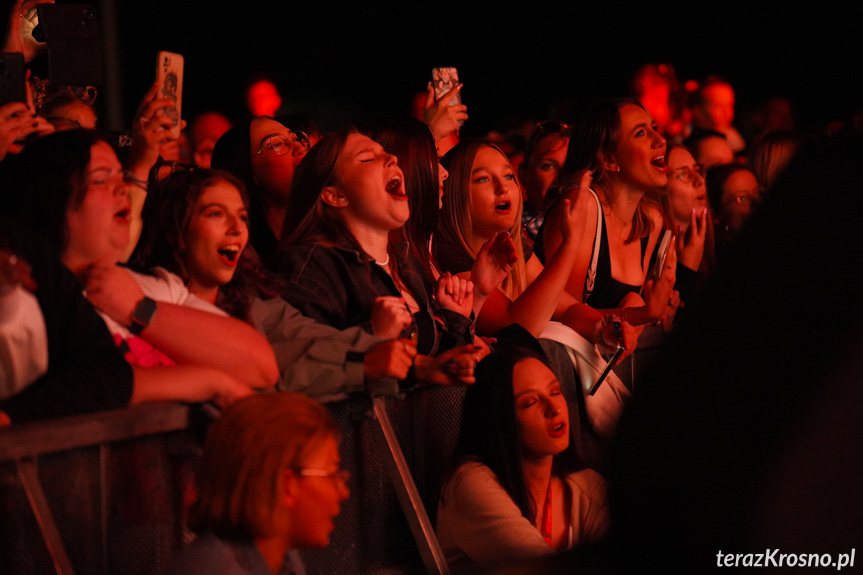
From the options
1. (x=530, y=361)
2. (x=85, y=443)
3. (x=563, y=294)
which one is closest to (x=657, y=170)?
(x=563, y=294)

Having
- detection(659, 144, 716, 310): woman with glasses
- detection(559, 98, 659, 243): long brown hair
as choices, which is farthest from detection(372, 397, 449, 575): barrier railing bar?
detection(659, 144, 716, 310): woman with glasses

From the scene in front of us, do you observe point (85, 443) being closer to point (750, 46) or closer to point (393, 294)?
point (393, 294)

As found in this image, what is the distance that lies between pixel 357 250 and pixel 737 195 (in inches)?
148

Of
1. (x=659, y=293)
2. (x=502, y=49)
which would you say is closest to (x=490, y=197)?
(x=659, y=293)

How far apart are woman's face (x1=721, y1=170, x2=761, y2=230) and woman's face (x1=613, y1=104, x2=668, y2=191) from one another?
1669mm

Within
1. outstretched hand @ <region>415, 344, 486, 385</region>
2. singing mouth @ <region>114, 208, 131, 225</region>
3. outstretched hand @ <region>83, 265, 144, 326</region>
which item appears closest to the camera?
outstretched hand @ <region>83, 265, 144, 326</region>

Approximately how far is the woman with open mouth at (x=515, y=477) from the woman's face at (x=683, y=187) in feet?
8.41

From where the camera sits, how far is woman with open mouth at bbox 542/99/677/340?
15.5ft

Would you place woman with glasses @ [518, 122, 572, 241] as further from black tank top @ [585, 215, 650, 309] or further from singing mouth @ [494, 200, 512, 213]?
singing mouth @ [494, 200, 512, 213]

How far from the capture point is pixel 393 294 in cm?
346

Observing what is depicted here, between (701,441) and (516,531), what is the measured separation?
2107 millimetres

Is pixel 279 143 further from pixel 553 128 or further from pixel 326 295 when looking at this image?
pixel 553 128

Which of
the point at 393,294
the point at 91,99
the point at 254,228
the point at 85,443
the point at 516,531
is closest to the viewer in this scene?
the point at 85,443

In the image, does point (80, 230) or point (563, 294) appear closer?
point (80, 230)
